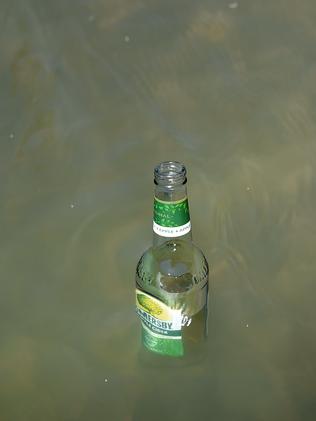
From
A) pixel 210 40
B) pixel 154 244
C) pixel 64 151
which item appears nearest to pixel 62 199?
pixel 64 151

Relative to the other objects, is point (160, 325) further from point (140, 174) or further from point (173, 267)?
point (140, 174)

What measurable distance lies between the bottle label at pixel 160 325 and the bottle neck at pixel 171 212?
0.09m

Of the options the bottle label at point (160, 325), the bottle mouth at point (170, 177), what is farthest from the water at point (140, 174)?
the bottle mouth at point (170, 177)

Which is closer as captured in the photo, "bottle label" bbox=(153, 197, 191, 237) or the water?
"bottle label" bbox=(153, 197, 191, 237)

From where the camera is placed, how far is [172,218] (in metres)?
0.77

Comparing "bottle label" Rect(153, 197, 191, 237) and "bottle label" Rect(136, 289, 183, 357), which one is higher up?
"bottle label" Rect(153, 197, 191, 237)

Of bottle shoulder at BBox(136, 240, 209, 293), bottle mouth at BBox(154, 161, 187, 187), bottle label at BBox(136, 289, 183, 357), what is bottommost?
bottle label at BBox(136, 289, 183, 357)

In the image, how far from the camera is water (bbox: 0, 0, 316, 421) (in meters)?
0.87

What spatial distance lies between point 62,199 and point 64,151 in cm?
7

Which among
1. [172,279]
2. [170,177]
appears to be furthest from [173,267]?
[170,177]

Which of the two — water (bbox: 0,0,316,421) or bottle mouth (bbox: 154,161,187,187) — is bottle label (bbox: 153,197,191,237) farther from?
water (bbox: 0,0,316,421)

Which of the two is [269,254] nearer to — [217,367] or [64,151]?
[217,367]

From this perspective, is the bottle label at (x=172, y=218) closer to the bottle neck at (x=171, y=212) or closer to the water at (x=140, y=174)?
the bottle neck at (x=171, y=212)

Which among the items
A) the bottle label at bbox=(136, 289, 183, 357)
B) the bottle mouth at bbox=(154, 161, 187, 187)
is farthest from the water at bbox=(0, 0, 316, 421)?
the bottle mouth at bbox=(154, 161, 187, 187)
